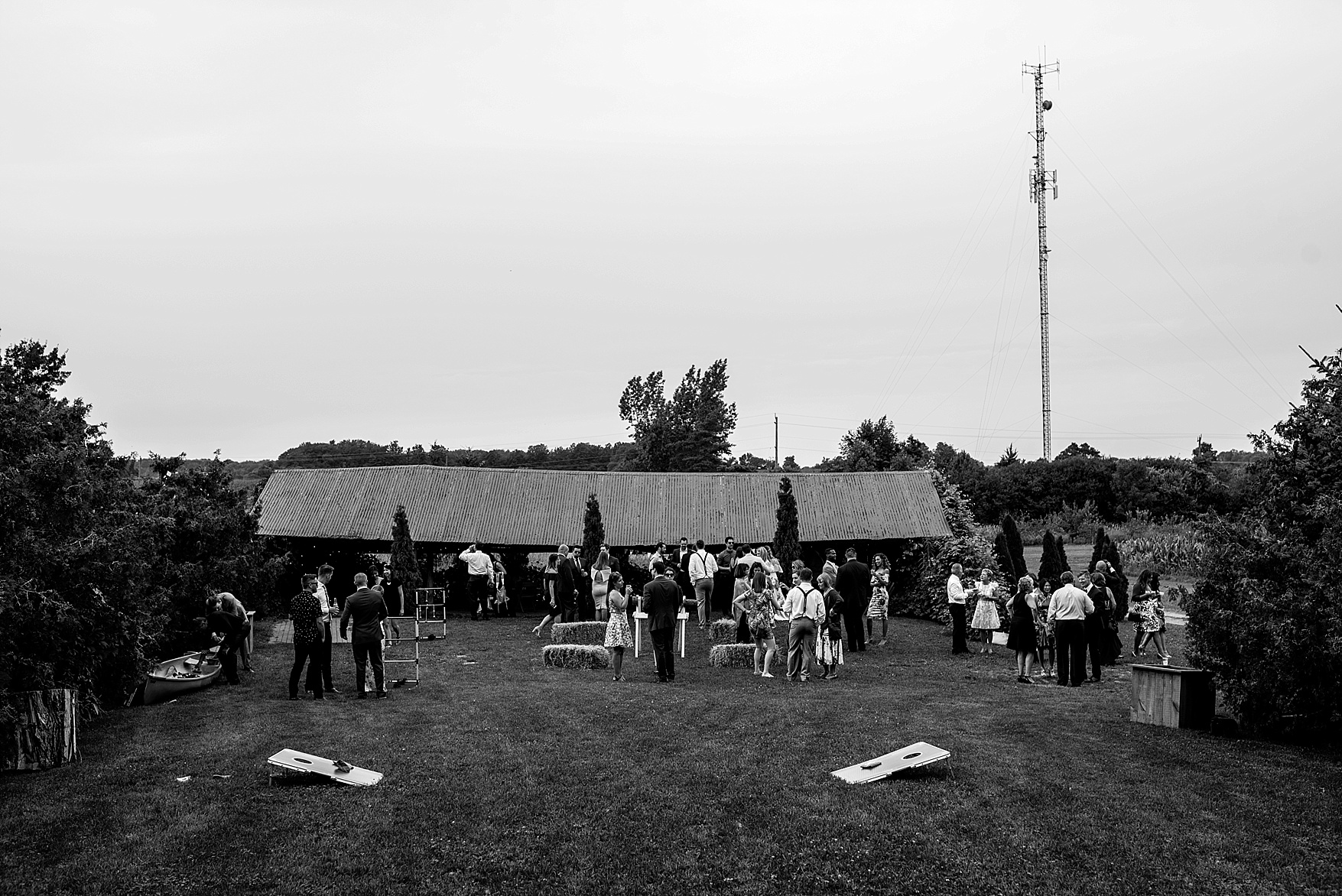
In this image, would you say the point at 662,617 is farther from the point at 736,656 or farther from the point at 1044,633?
the point at 1044,633

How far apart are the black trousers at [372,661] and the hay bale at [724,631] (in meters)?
7.63

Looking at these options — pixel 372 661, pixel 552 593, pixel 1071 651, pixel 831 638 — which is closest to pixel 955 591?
pixel 1071 651

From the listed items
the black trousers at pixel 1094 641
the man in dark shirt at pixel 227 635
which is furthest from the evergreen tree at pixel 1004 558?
the man in dark shirt at pixel 227 635

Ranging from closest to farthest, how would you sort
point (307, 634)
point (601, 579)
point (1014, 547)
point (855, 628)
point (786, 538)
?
point (307, 634) < point (855, 628) < point (601, 579) < point (786, 538) < point (1014, 547)

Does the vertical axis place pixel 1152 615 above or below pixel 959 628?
above

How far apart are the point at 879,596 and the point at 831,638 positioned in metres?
4.81

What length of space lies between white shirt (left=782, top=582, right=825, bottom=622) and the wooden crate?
4.61 meters

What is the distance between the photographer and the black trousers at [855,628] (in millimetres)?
20328

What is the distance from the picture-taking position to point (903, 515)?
33.6 metres

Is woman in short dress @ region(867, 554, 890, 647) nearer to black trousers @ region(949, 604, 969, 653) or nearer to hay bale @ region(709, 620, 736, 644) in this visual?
black trousers @ region(949, 604, 969, 653)

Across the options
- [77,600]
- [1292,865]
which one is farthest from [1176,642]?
[77,600]

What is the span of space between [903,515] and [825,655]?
17.0 m

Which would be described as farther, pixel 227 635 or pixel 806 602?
pixel 227 635

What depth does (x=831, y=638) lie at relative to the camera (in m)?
17.2
